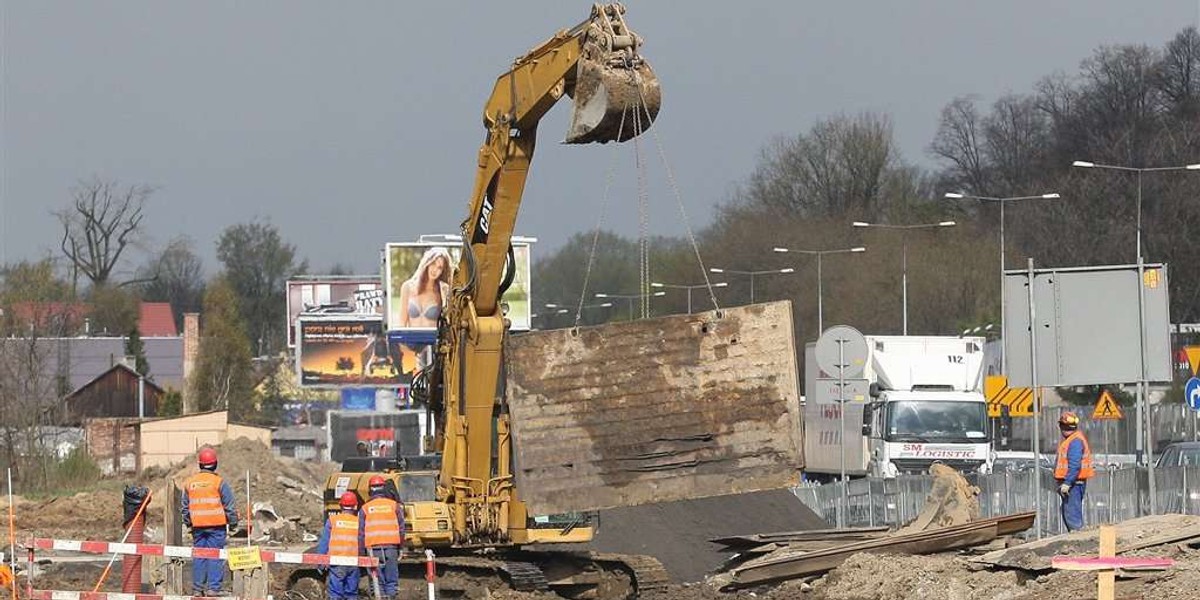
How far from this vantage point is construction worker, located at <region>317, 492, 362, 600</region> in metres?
17.7

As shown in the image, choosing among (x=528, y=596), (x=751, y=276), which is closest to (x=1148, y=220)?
(x=751, y=276)

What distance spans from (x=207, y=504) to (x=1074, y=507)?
9.21 m

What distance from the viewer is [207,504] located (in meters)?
18.0

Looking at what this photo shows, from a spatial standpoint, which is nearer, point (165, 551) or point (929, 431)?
point (165, 551)

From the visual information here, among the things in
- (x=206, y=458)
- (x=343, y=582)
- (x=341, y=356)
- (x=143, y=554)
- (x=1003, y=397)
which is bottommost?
(x=343, y=582)

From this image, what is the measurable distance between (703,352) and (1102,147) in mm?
64805

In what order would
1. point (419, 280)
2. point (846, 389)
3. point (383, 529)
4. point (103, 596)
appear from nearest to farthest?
point (103, 596) < point (383, 529) < point (846, 389) < point (419, 280)

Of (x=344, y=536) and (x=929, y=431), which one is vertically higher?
(x=929, y=431)

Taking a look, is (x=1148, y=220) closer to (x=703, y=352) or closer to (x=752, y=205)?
(x=752, y=205)

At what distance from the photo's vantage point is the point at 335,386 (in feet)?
301

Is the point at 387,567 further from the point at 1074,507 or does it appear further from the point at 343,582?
the point at 1074,507

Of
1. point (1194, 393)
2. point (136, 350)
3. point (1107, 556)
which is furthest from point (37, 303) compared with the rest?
point (1107, 556)

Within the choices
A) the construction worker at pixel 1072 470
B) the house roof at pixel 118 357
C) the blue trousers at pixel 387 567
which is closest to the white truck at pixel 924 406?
the construction worker at pixel 1072 470

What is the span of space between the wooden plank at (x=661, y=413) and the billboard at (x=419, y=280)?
193ft
